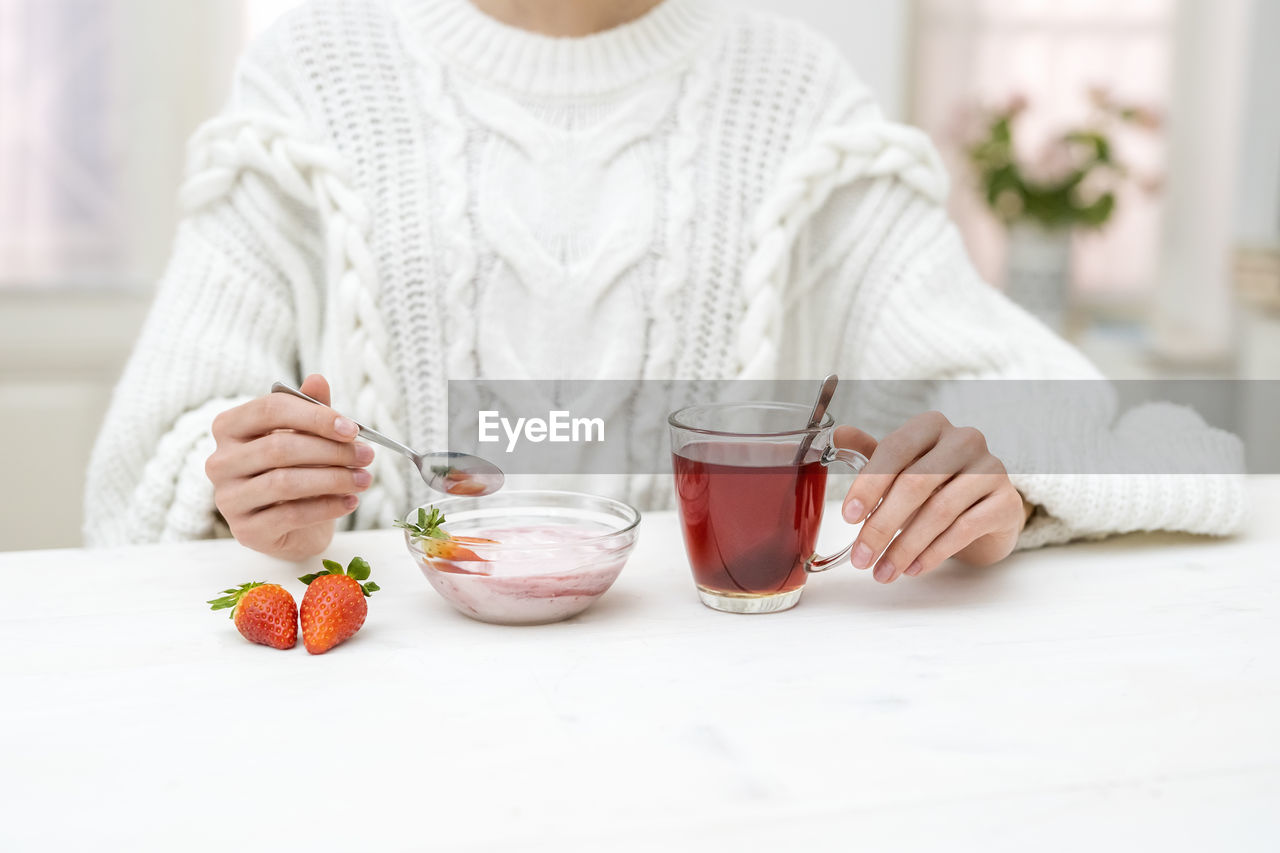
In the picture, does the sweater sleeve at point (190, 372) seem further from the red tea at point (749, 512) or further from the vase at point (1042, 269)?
the vase at point (1042, 269)

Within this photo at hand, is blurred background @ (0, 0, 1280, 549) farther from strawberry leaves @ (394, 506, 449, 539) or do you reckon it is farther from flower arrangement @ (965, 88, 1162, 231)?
strawberry leaves @ (394, 506, 449, 539)

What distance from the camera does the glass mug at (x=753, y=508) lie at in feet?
2.49

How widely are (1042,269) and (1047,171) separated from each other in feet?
0.70

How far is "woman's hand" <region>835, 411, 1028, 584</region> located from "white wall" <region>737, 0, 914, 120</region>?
153 cm

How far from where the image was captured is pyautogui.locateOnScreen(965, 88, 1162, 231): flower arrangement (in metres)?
2.57

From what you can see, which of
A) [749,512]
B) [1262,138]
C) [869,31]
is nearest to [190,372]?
[749,512]

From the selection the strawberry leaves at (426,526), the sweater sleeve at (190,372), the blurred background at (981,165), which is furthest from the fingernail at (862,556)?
the blurred background at (981,165)

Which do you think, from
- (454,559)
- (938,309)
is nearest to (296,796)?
(454,559)

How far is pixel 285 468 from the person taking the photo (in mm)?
838

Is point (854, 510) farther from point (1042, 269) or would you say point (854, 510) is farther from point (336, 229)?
point (1042, 269)

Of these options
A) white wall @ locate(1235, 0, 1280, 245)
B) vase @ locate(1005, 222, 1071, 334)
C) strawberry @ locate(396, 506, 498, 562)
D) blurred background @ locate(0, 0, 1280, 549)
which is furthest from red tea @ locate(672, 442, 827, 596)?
white wall @ locate(1235, 0, 1280, 245)

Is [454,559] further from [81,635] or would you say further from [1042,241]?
[1042,241]

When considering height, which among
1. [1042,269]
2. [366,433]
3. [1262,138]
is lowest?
[366,433]

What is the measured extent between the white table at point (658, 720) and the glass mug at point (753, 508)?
23 millimetres
